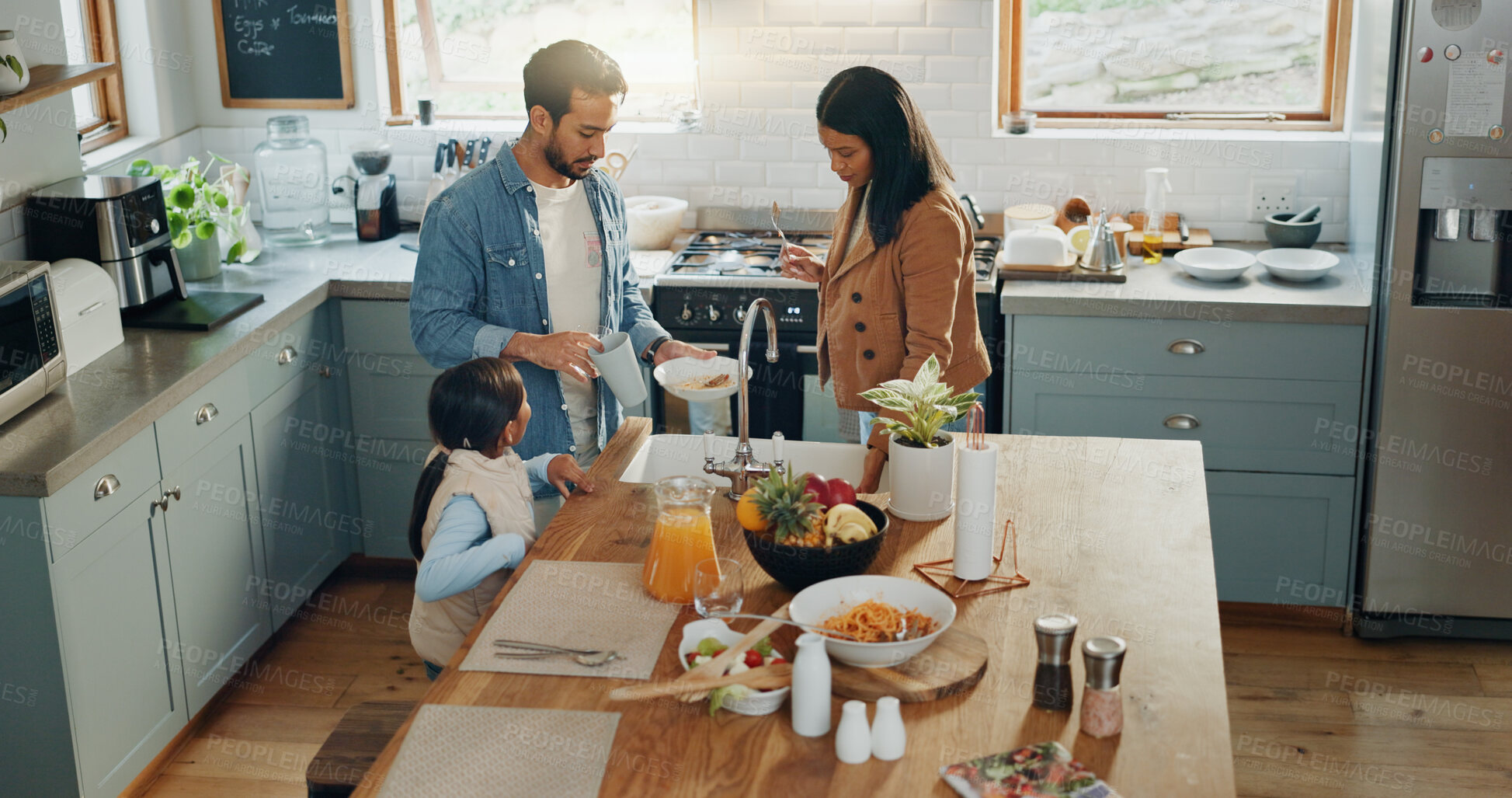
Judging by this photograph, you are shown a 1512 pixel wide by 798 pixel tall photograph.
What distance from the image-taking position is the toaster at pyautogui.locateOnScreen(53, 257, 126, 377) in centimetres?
334

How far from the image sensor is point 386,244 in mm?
4617

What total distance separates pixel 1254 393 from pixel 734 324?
1.52m

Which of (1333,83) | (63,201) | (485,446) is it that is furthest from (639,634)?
(1333,83)

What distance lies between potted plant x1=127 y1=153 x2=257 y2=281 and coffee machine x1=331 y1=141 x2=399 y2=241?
0.41 metres

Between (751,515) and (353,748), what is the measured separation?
31.0 inches

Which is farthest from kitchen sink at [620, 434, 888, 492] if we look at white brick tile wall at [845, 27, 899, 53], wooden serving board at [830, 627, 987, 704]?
white brick tile wall at [845, 27, 899, 53]

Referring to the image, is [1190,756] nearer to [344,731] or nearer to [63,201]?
[344,731]

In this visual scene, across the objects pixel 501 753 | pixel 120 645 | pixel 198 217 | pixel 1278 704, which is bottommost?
pixel 1278 704

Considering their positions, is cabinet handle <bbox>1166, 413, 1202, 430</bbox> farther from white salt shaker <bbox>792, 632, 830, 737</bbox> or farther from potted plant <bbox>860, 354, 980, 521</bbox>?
white salt shaker <bbox>792, 632, 830, 737</bbox>

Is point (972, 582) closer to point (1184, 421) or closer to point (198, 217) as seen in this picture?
point (1184, 421)

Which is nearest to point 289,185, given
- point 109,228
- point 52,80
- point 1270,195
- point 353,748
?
point 109,228

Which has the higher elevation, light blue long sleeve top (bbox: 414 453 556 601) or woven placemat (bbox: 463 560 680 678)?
light blue long sleeve top (bbox: 414 453 556 601)

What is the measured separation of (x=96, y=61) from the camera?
4539mm

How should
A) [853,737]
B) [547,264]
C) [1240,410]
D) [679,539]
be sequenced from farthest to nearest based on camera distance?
[1240,410]
[547,264]
[679,539]
[853,737]
